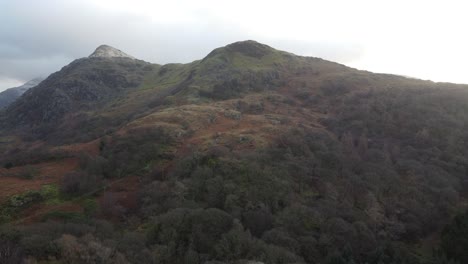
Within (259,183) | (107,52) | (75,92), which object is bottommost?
(259,183)

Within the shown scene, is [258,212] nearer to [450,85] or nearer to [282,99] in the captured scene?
[282,99]

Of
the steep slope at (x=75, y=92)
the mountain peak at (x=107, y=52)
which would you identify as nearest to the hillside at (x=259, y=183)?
the steep slope at (x=75, y=92)

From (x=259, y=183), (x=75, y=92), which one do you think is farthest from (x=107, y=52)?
(x=259, y=183)

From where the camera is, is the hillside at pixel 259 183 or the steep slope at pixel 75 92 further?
the steep slope at pixel 75 92

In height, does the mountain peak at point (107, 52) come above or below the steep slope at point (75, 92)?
above

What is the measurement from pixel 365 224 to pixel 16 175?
101 ft

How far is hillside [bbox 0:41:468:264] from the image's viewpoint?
22281 millimetres

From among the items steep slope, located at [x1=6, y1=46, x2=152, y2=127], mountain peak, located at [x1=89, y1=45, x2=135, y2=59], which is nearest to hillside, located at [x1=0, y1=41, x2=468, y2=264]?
steep slope, located at [x1=6, y1=46, x2=152, y2=127]

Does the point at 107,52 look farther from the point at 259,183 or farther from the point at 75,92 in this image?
the point at 259,183

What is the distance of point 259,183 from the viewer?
31578mm

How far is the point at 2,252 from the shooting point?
15.0m

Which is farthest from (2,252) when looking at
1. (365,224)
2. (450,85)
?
(450,85)

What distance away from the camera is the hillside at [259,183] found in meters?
22.3

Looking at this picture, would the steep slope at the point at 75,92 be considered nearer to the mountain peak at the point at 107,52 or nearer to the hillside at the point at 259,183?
the mountain peak at the point at 107,52
